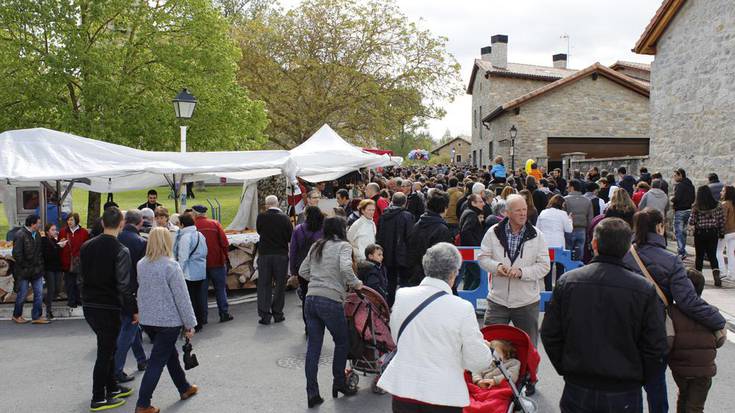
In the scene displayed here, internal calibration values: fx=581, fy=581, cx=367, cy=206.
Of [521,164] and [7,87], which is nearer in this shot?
[7,87]

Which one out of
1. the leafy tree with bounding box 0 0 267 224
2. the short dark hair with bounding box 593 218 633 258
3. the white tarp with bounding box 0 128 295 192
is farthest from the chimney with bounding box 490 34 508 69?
the short dark hair with bounding box 593 218 633 258

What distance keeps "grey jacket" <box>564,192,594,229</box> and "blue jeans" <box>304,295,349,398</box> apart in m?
6.26

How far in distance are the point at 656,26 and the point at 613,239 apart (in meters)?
16.7

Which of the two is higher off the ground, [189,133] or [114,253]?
[189,133]

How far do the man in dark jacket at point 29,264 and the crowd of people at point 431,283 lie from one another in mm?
18

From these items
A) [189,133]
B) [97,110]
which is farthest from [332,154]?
[97,110]

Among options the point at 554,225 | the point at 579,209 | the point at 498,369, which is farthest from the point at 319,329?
the point at 579,209

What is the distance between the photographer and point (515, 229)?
5.21 m

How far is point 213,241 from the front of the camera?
8.46 meters

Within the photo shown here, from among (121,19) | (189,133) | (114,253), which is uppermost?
(121,19)

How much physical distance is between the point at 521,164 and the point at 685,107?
14.8 meters

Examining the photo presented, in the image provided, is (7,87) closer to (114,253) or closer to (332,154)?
(332,154)

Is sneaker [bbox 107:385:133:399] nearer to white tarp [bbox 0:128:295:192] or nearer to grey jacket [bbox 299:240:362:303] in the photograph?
grey jacket [bbox 299:240:362:303]

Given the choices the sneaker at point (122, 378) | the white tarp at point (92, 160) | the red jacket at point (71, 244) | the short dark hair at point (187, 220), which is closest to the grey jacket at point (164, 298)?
the sneaker at point (122, 378)
